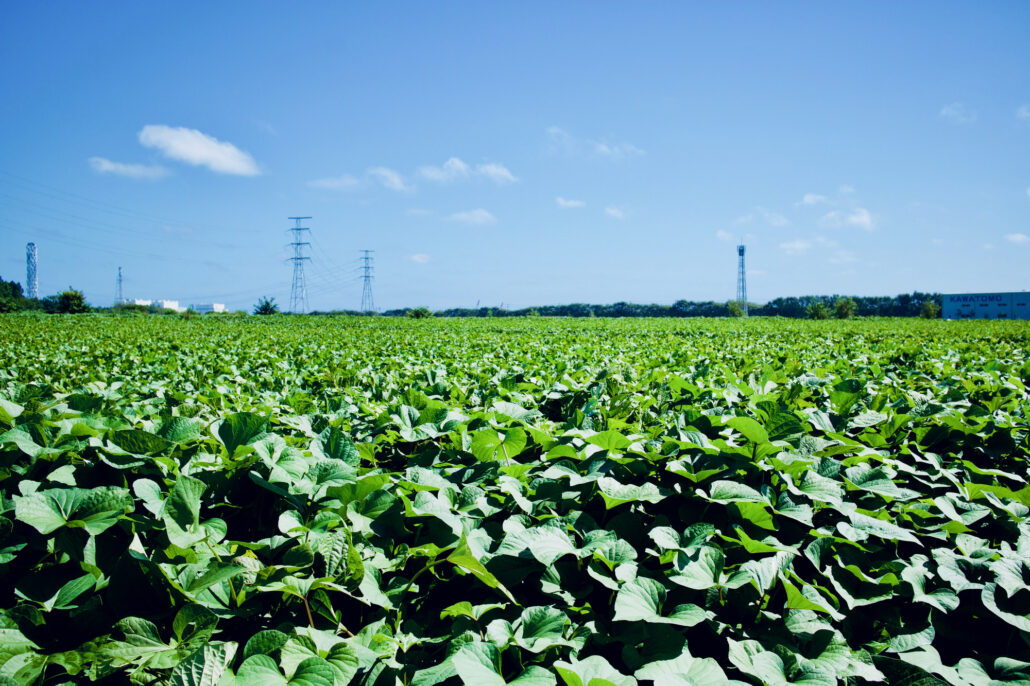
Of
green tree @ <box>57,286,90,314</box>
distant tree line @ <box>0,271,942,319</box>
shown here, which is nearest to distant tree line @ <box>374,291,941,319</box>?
distant tree line @ <box>0,271,942,319</box>

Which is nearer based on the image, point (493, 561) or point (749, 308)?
point (493, 561)

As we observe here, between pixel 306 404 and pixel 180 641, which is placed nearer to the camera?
pixel 180 641

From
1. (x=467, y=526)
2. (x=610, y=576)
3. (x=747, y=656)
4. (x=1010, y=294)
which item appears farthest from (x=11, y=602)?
(x=1010, y=294)

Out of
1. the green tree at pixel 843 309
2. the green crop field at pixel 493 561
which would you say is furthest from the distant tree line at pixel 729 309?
the green crop field at pixel 493 561

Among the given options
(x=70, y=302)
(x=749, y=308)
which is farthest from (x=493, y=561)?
(x=749, y=308)

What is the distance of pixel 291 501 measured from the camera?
1544mm

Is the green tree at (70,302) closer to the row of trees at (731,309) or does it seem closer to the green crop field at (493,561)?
the row of trees at (731,309)

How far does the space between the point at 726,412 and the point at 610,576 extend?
4.72 ft

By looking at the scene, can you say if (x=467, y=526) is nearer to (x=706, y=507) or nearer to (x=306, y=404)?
(x=706, y=507)

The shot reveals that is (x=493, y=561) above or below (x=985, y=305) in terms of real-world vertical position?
below

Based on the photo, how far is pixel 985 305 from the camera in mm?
71375

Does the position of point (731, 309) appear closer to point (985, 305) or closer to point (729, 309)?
point (729, 309)

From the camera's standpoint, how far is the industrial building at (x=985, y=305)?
68.1 metres

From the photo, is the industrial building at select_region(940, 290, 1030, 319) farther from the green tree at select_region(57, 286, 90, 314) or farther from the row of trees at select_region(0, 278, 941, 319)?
the green tree at select_region(57, 286, 90, 314)
